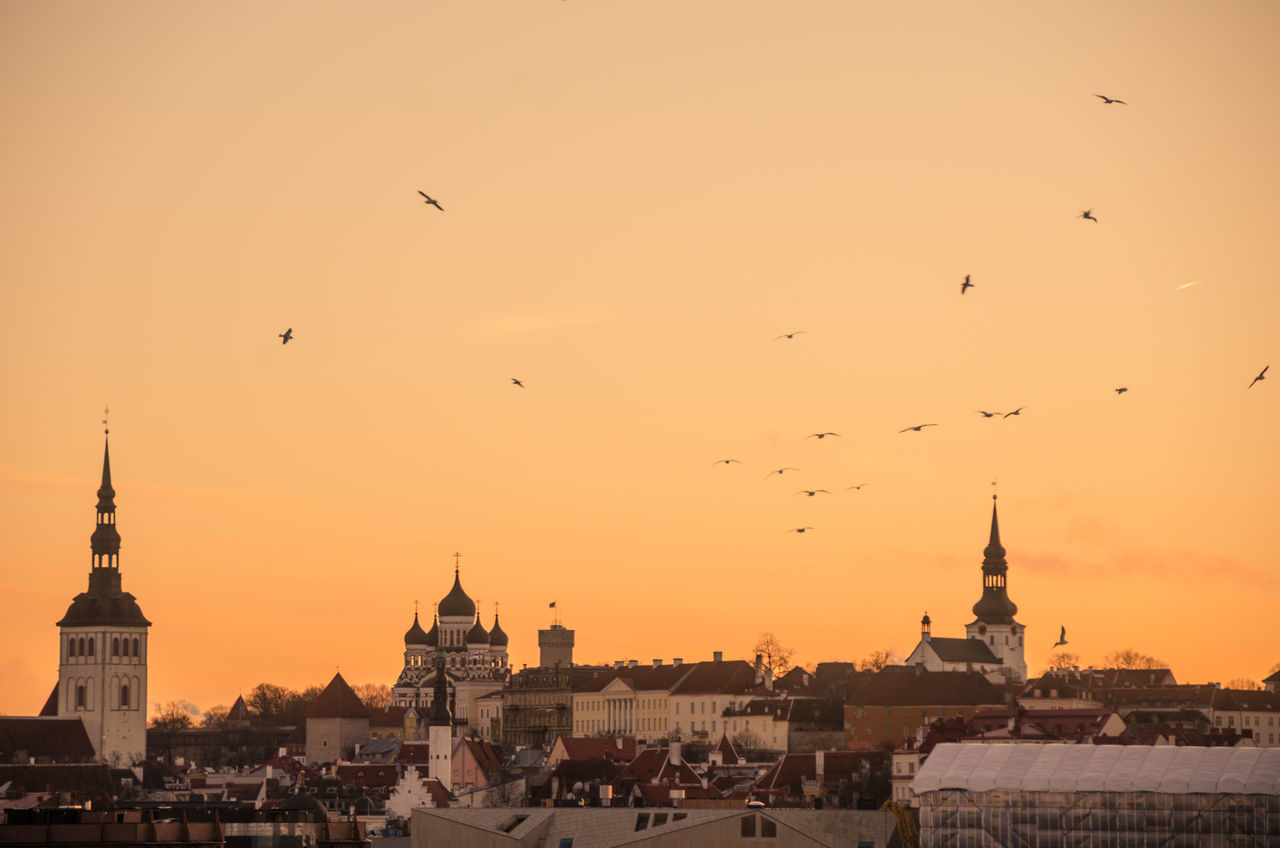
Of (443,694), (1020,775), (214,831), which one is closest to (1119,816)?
(1020,775)

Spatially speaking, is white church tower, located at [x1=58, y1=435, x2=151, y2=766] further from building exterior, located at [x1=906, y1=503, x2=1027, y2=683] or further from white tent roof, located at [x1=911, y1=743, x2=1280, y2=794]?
white tent roof, located at [x1=911, y1=743, x2=1280, y2=794]

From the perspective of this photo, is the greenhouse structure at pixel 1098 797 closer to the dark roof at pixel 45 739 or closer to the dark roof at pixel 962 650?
the dark roof at pixel 962 650

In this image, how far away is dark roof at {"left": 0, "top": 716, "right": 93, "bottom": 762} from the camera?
174000mm

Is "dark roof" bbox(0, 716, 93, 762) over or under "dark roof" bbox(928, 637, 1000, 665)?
under

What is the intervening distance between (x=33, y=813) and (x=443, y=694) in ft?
336

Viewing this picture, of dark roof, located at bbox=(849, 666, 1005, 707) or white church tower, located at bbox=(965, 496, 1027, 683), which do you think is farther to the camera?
A: white church tower, located at bbox=(965, 496, 1027, 683)

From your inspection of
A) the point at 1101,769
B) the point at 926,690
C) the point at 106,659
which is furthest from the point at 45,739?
the point at 1101,769

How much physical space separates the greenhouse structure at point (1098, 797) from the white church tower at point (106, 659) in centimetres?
10814

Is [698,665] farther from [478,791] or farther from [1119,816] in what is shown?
[1119,816]

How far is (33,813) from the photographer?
5641cm

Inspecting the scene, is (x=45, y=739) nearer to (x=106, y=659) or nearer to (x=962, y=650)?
(x=106, y=659)

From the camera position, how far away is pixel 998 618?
602ft

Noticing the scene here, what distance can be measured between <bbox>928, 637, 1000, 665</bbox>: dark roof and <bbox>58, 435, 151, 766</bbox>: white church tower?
58861mm

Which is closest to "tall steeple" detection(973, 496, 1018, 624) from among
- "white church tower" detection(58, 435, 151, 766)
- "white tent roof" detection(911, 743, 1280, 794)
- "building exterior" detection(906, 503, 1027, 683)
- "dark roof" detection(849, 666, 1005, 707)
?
"building exterior" detection(906, 503, 1027, 683)
